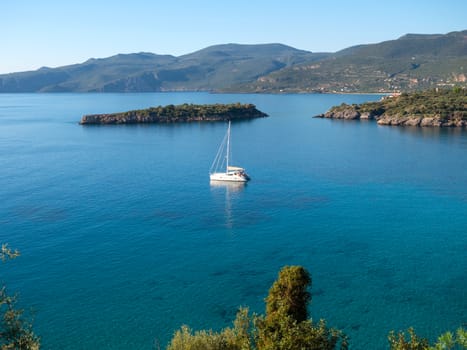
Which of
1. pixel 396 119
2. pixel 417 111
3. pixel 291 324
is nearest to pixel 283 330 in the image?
pixel 291 324

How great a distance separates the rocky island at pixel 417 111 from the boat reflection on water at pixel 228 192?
87.5 metres

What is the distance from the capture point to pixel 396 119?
139 m

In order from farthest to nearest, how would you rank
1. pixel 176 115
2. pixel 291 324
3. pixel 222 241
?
1. pixel 176 115
2. pixel 222 241
3. pixel 291 324

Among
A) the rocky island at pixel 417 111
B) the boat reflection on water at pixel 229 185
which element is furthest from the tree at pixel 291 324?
the rocky island at pixel 417 111

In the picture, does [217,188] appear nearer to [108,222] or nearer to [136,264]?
[108,222]

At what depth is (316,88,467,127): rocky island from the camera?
131 m

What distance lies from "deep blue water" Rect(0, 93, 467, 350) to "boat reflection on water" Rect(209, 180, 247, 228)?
0.99 ft

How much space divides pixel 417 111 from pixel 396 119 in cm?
770

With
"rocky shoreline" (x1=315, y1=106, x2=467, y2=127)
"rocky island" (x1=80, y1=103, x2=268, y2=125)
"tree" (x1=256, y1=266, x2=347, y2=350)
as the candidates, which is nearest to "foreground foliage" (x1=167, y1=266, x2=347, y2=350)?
"tree" (x1=256, y1=266, x2=347, y2=350)

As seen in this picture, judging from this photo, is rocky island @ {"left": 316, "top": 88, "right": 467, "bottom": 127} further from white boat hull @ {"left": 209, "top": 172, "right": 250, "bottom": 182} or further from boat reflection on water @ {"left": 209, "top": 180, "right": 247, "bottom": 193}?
boat reflection on water @ {"left": 209, "top": 180, "right": 247, "bottom": 193}

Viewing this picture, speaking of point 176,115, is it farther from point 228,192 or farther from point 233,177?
point 228,192

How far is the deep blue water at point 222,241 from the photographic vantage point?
3281 cm

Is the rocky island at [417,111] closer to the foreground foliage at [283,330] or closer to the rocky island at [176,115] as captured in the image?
the rocky island at [176,115]

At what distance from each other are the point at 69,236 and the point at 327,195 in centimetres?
3333
